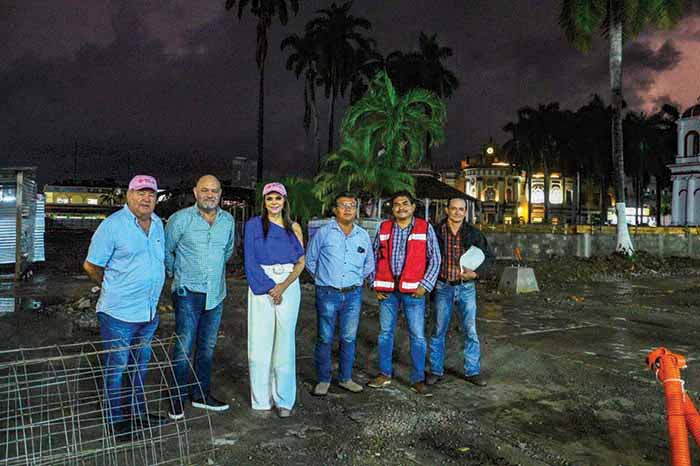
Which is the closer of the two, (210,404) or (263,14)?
(210,404)

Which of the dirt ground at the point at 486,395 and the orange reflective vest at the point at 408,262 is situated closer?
the dirt ground at the point at 486,395

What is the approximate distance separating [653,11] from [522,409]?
70.0 ft

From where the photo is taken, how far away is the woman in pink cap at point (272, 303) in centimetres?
464

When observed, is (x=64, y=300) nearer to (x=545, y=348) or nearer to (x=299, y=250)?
(x=299, y=250)

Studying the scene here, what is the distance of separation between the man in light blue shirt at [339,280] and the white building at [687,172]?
162ft

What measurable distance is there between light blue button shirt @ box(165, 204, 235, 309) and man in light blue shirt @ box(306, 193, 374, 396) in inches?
35.0

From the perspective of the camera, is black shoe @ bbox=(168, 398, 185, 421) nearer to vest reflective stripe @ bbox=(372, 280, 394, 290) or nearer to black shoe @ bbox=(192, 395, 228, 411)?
black shoe @ bbox=(192, 395, 228, 411)

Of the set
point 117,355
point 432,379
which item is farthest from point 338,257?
point 117,355

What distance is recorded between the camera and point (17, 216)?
12.1 metres

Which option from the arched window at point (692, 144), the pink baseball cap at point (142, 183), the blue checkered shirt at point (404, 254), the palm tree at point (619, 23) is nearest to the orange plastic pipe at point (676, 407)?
the blue checkered shirt at point (404, 254)

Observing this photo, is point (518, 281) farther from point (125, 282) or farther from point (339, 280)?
point (125, 282)

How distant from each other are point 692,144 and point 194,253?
52937mm

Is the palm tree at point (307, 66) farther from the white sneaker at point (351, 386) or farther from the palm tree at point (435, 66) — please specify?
the white sneaker at point (351, 386)

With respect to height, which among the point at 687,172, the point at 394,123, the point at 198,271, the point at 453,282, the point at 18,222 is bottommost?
the point at 453,282
